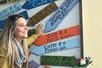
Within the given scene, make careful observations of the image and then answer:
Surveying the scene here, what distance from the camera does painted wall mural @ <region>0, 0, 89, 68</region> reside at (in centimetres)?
209

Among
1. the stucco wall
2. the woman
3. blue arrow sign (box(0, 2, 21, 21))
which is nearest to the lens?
the woman

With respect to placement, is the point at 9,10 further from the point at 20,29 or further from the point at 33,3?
the point at 20,29

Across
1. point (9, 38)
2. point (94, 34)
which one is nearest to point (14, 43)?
point (9, 38)

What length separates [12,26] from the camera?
1.97 meters

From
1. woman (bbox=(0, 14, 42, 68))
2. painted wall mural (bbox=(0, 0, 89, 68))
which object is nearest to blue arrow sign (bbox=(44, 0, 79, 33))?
painted wall mural (bbox=(0, 0, 89, 68))

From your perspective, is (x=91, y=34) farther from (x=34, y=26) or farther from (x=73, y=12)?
(x=34, y=26)

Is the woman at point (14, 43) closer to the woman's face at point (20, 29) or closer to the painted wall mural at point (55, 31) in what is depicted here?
the woman's face at point (20, 29)

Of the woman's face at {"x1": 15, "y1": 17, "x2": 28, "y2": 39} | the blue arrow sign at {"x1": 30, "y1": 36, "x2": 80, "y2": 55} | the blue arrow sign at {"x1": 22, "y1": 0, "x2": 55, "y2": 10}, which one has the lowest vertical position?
the blue arrow sign at {"x1": 30, "y1": 36, "x2": 80, "y2": 55}

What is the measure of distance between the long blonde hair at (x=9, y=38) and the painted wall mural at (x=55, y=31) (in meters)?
0.19

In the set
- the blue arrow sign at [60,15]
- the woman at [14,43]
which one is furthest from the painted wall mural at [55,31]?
the woman at [14,43]

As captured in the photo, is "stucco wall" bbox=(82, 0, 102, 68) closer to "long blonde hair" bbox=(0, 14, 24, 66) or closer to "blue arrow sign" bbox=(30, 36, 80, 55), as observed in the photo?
"blue arrow sign" bbox=(30, 36, 80, 55)

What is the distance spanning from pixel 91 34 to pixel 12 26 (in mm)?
472

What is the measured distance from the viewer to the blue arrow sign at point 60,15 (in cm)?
210

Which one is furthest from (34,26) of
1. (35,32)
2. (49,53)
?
(49,53)
